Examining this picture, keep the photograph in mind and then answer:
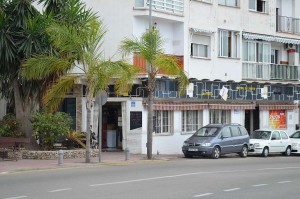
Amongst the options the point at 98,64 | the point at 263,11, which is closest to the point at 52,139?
the point at 98,64

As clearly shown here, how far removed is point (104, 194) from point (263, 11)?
28.1m

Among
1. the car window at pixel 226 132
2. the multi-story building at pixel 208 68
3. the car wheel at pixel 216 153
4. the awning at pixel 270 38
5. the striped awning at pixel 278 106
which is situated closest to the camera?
the car wheel at pixel 216 153

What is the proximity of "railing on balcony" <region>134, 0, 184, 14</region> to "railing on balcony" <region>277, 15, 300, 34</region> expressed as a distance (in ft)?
33.0

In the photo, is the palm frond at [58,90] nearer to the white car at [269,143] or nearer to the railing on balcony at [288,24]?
the white car at [269,143]

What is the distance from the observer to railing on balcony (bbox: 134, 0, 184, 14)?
102 feet

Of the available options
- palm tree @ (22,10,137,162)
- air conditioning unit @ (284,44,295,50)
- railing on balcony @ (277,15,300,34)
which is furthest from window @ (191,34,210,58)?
palm tree @ (22,10,137,162)

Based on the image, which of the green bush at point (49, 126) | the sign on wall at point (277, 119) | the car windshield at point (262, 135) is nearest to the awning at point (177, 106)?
the car windshield at point (262, 135)

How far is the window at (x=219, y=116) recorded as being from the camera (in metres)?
35.5

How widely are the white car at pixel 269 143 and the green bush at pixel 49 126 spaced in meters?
10.8

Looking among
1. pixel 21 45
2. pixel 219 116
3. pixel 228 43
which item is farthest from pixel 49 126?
pixel 228 43

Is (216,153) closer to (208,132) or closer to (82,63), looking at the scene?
(208,132)

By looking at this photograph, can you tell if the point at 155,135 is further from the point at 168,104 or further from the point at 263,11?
the point at 263,11

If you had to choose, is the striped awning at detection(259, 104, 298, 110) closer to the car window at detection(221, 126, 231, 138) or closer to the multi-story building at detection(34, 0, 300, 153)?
the multi-story building at detection(34, 0, 300, 153)

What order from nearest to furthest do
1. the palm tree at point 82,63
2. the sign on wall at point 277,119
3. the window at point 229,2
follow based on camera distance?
the palm tree at point 82,63
the window at point 229,2
the sign on wall at point 277,119
